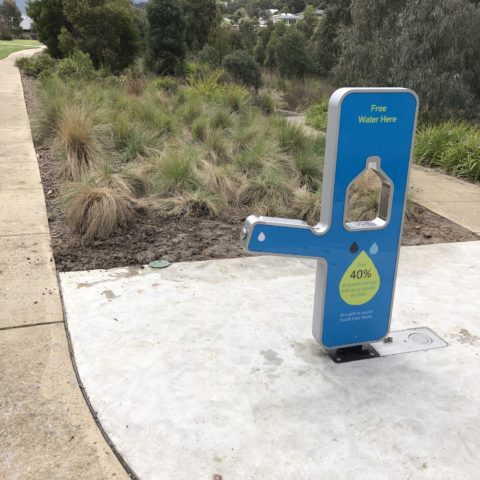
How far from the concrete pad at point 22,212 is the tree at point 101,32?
12.8 m

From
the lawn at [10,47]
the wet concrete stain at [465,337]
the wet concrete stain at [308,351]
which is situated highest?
the wet concrete stain at [308,351]

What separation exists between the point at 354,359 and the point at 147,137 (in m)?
5.25

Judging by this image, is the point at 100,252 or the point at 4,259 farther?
the point at 100,252

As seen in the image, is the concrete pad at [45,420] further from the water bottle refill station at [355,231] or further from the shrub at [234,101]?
Answer: the shrub at [234,101]

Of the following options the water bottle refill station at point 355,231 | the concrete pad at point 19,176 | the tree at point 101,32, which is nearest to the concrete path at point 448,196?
the water bottle refill station at point 355,231

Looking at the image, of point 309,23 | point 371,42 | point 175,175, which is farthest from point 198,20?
point 175,175

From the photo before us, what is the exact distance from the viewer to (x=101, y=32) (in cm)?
1791

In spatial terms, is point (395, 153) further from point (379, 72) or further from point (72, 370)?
point (379, 72)

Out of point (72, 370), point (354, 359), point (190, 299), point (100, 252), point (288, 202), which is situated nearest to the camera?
point (72, 370)

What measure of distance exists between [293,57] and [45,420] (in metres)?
25.6

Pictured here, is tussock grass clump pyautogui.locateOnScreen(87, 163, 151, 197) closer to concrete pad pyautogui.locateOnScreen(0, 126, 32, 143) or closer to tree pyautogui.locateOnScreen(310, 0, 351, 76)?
concrete pad pyautogui.locateOnScreen(0, 126, 32, 143)

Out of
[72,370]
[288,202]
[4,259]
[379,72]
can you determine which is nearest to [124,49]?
[379,72]

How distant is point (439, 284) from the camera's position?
4.41m

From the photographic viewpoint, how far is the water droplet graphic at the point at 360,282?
10.2ft
